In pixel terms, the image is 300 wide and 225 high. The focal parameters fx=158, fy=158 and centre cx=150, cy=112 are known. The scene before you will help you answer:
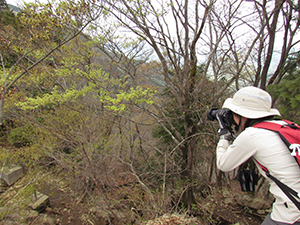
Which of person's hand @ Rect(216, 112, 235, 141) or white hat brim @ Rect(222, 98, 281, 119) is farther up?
white hat brim @ Rect(222, 98, 281, 119)

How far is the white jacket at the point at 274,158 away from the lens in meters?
1.15

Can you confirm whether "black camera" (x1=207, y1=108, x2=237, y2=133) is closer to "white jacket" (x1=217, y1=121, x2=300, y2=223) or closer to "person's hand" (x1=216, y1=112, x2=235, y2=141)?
"person's hand" (x1=216, y1=112, x2=235, y2=141)

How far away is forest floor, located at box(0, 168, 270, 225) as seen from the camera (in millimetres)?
4195

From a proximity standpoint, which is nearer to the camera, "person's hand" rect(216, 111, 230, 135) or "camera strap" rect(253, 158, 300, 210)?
"camera strap" rect(253, 158, 300, 210)

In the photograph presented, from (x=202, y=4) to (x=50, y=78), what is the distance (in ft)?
24.6

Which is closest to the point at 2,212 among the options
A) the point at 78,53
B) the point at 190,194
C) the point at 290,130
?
the point at 190,194

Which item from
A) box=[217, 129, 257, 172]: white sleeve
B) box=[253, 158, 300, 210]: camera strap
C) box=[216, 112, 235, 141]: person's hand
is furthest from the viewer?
box=[216, 112, 235, 141]: person's hand

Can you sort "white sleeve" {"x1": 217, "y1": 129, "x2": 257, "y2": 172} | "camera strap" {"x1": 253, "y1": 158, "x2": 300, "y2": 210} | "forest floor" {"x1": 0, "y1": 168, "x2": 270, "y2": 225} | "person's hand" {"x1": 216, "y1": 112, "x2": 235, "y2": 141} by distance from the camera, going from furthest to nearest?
1. "forest floor" {"x1": 0, "y1": 168, "x2": 270, "y2": 225}
2. "person's hand" {"x1": 216, "y1": 112, "x2": 235, "y2": 141}
3. "white sleeve" {"x1": 217, "y1": 129, "x2": 257, "y2": 172}
4. "camera strap" {"x1": 253, "y1": 158, "x2": 300, "y2": 210}

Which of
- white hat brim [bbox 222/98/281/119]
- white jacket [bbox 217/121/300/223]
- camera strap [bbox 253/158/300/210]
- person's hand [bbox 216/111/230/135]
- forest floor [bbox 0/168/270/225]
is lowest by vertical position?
forest floor [bbox 0/168/270/225]

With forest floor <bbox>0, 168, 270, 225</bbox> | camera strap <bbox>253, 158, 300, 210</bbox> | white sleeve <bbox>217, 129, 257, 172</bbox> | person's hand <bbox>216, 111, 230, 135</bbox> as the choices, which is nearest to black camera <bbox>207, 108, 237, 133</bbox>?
person's hand <bbox>216, 111, 230, 135</bbox>

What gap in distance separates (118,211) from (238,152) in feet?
16.8

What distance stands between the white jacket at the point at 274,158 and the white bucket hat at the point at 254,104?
0.17 metres

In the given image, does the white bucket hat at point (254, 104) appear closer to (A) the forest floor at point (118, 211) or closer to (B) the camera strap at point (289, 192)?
(B) the camera strap at point (289, 192)

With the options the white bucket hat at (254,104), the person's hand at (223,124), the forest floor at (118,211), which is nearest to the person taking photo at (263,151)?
the white bucket hat at (254,104)
